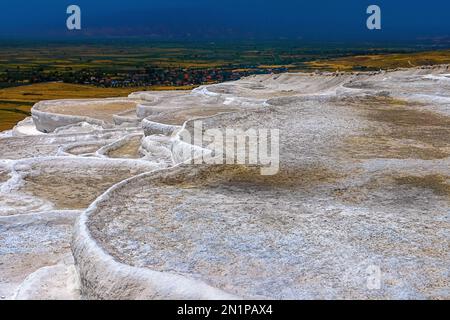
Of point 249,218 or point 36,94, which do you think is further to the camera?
point 36,94

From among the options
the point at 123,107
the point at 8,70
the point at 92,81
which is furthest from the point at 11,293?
the point at 8,70

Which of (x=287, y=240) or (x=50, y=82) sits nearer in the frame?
(x=287, y=240)

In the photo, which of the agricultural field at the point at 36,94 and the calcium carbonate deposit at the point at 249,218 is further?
the agricultural field at the point at 36,94

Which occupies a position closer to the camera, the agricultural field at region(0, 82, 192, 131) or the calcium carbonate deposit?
the calcium carbonate deposit

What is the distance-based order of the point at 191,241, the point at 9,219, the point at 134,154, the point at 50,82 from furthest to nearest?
the point at 50,82 → the point at 134,154 → the point at 9,219 → the point at 191,241

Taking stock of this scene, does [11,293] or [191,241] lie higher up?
[191,241]

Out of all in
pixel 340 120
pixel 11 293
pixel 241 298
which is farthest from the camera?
pixel 340 120

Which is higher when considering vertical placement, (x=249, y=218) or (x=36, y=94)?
(x=36, y=94)
